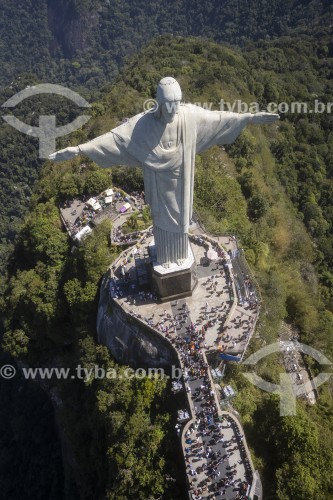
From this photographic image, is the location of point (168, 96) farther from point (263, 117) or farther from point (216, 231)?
point (216, 231)

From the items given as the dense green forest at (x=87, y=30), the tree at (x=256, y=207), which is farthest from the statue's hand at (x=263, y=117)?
the dense green forest at (x=87, y=30)

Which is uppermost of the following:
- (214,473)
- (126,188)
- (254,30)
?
(254,30)

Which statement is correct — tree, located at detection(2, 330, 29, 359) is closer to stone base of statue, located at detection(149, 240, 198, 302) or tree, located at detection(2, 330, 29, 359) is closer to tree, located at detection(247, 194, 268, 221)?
stone base of statue, located at detection(149, 240, 198, 302)

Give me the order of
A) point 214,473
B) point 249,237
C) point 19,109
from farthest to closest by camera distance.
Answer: point 19,109 < point 249,237 < point 214,473

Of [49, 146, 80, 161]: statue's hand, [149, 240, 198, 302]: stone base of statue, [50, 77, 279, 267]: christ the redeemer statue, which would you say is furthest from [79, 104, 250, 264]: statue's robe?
[149, 240, 198, 302]: stone base of statue

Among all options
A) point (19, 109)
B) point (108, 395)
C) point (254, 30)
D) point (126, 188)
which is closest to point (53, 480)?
point (108, 395)

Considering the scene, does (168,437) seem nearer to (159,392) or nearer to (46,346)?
(159,392)

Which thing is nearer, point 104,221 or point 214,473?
point 214,473
